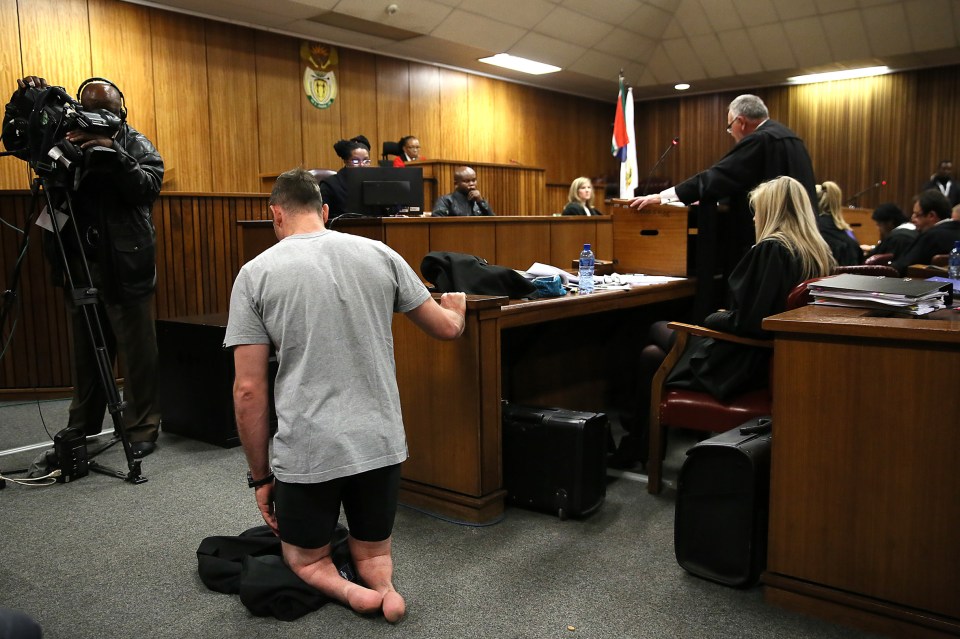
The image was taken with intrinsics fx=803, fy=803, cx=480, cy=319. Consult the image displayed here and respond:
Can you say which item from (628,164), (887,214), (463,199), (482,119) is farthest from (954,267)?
(482,119)

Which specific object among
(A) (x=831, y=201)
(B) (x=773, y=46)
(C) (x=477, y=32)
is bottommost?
(A) (x=831, y=201)

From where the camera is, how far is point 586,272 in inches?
141

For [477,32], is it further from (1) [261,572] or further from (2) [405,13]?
(1) [261,572]

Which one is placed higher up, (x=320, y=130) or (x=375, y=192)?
(x=320, y=130)

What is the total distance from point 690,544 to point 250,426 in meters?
1.34

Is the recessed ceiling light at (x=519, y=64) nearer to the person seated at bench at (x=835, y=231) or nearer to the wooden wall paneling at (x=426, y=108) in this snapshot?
the wooden wall paneling at (x=426, y=108)

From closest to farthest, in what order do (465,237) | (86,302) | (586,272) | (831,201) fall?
(86,302)
(586,272)
(465,237)
(831,201)

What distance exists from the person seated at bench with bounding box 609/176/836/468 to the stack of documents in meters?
0.37

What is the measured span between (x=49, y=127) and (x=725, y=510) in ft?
9.67

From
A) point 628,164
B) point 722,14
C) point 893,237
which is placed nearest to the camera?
point 893,237

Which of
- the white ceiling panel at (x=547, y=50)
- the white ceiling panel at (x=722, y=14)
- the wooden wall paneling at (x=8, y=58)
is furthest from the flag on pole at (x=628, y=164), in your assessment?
the wooden wall paneling at (x=8, y=58)

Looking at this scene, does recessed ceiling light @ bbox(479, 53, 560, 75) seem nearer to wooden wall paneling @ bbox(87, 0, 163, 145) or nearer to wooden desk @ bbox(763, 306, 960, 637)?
wooden wall paneling @ bbox(87, 0, 163, 145)

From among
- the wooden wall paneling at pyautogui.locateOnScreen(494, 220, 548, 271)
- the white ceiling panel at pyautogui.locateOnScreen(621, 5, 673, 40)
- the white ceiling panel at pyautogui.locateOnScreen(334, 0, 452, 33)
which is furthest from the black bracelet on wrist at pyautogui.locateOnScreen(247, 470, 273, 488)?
the white ceiling panel at pyautogui.locateOnScreen(621, 5, 673, 40)

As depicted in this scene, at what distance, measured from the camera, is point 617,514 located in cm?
297
